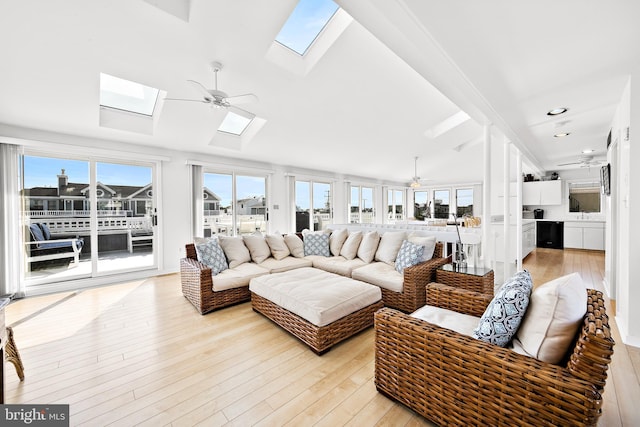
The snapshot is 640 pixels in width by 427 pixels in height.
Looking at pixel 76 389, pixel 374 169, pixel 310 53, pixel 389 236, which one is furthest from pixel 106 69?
pixel 374 169

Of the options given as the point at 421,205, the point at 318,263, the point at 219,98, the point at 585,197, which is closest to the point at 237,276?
the point at 318,263

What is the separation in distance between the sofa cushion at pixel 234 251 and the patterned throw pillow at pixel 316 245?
998mm

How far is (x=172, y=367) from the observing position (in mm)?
2027

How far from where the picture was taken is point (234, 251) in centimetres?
374

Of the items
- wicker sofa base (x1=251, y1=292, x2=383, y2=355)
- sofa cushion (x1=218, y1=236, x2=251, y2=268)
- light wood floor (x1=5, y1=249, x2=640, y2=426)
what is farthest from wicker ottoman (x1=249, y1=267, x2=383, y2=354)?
sofa cushion (x1=218, y1=236, x2=251, y2=268)

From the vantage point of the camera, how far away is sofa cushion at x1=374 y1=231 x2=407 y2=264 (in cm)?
362

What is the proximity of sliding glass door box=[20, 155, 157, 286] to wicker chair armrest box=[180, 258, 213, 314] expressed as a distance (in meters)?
1.96

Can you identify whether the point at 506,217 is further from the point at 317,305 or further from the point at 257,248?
the point at 257,248

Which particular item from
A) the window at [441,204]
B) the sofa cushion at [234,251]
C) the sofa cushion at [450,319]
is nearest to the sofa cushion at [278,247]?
the sofa cushion at [234,251]

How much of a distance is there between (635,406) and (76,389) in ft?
11.9

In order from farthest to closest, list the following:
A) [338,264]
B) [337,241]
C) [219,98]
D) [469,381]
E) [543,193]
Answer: [543,193] < [337,241] < [338,264] < [219,98] < [469,381]

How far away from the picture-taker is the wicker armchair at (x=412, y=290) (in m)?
2.86

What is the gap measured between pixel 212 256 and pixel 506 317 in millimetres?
3194

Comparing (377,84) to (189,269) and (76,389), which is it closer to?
(189,269)
